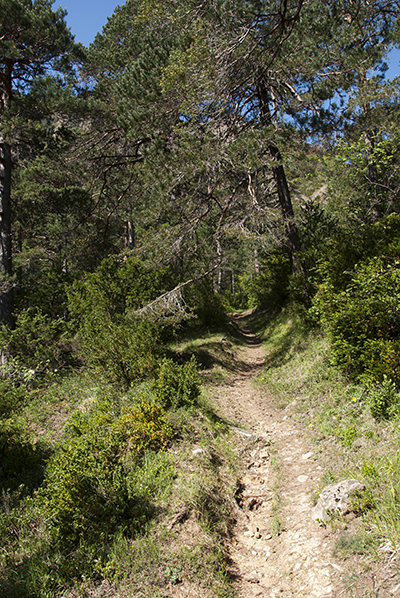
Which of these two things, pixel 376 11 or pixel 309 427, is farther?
pixel 376 11

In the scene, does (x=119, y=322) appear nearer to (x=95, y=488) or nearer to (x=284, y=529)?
(x=95, y=488)

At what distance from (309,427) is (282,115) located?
6.96 metres

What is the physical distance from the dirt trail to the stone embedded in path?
12 centimetres

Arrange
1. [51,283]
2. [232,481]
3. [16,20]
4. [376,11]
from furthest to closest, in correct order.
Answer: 1. [51,283]
2. [16,20]
3. [376,11]
4. [232,481]

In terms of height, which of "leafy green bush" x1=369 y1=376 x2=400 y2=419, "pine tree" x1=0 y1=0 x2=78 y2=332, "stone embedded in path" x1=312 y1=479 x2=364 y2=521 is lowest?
"stone embedded in path" x1=312 y1=479 x2=364 y2=521

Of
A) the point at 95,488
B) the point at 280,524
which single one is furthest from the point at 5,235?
the point at 280,524

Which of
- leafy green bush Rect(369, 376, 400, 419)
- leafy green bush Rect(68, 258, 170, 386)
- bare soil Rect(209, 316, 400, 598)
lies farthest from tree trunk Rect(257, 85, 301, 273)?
leafy green bush Rect(369, 376, 400, 419)

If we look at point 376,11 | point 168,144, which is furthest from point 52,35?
point 376,11

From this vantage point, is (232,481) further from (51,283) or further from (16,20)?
(16,20)

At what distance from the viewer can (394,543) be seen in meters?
2.63

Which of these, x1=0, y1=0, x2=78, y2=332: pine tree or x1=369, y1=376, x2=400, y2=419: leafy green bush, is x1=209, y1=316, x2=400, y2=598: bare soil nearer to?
x1=369, y1=376, x2=400, y2=419: leafy green bush

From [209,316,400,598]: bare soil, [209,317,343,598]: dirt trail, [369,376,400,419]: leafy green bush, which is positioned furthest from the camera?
[369,376,400,419]: leafy green bush

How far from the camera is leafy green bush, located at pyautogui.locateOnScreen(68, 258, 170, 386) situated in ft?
22.3

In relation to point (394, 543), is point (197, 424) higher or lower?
higher
